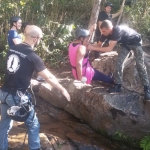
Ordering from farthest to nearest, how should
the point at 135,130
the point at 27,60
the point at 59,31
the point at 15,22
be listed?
the point at 59,31
the point at 15,22
the point at 135,130
the point at 27,60

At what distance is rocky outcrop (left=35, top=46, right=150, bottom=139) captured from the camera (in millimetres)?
5230

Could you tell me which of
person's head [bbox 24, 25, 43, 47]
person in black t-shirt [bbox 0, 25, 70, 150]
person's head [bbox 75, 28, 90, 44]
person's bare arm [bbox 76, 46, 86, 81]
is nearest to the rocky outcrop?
person's bare arm [bbox 76, 46, 86, 81]

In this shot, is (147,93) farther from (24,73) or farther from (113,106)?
(24,73)

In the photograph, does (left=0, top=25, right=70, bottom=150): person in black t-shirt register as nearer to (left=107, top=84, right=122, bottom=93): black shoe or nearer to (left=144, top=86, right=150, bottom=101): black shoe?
(left=107, top=84, right=122, bottom=93): black shoe

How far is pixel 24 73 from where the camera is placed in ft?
12.1

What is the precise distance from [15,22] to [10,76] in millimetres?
2992

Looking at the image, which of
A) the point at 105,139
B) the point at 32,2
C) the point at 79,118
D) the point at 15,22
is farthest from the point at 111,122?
the point at 32,2

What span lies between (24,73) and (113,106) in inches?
89.8

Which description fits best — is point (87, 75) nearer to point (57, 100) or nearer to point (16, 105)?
point (57, 100)

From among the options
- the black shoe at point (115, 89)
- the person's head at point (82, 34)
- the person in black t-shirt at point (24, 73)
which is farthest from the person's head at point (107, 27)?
the person in black t-shirt at point (24, 73)

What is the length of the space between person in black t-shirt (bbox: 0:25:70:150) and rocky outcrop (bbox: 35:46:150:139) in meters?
1.28

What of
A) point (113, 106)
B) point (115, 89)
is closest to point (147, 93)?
point (115, 89)

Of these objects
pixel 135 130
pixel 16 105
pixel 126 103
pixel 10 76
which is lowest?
pixel 135 130

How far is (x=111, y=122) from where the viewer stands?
5402 mm
